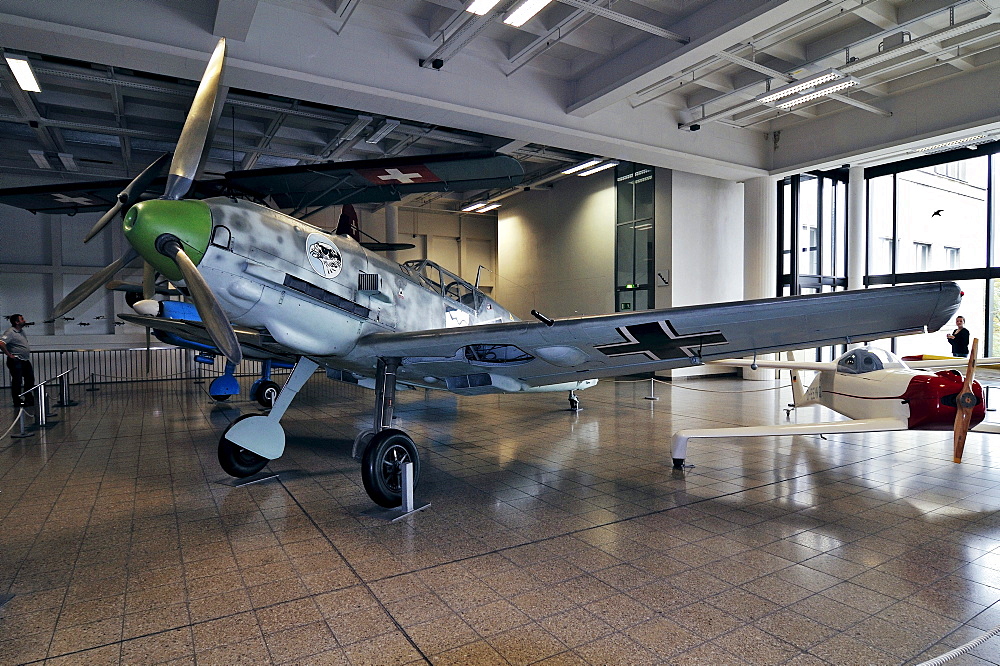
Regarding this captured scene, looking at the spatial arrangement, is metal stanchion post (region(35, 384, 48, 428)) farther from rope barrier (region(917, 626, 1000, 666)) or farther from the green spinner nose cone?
rope barrier (region(917, 626, 1000, 666))

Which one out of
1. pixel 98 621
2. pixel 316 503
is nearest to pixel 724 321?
pixel 316 503

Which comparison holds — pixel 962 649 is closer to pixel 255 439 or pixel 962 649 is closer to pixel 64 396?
pixel 255 439

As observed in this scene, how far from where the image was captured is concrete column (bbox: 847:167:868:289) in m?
14.6

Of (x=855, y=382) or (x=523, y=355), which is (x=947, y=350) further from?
(x=523, y=355)

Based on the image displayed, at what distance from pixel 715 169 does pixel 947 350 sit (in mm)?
8389

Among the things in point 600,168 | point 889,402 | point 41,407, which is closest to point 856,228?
point 600,168

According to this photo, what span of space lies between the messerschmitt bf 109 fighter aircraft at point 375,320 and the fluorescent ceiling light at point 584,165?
33.9ft

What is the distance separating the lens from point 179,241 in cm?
371

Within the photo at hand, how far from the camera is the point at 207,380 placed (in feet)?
47.5

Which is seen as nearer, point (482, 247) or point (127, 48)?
point (127, 48)

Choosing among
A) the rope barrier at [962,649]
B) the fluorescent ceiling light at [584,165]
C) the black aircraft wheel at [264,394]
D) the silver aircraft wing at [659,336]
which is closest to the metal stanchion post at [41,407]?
the black aircraft wheel at [264,394]

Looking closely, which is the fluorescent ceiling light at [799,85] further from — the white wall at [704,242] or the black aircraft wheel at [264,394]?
the black aircraft wheel at [264,394]

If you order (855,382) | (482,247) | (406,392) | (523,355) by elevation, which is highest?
(482,247)

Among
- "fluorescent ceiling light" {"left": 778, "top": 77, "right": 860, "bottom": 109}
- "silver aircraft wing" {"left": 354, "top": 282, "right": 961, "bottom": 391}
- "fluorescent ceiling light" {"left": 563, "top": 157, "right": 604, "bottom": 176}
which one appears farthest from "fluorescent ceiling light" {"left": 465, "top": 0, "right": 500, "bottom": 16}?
"fluorescent ceiling light" {"left": 563, "top": 157, "right": 604, "bottom": 176}
